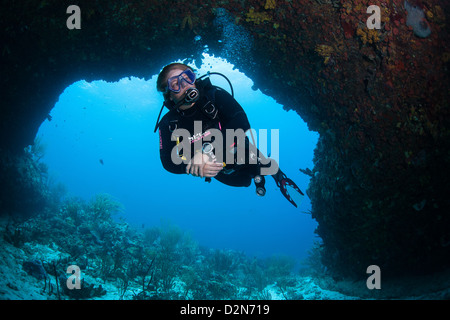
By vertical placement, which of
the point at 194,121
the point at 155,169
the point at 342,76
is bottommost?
the point at 194,121

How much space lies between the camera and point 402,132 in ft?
12.4

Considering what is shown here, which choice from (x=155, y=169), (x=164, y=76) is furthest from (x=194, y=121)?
(x=155, y=169)

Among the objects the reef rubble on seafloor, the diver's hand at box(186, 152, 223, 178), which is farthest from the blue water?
the diver's hand at box(186, 152, 223, 178)

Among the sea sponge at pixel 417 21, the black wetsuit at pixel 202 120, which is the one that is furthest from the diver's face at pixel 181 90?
the sea sponge at pixel 417 21

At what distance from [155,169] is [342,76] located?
118 metres

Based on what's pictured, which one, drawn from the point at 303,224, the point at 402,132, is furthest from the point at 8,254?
the point at 303,224

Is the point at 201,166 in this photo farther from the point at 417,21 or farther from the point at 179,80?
the point at 417,21

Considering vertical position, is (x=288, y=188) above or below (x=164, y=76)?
below

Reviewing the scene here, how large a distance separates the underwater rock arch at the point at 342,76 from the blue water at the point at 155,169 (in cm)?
2802

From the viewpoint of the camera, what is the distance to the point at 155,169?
114562mm

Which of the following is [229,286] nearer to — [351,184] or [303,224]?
[351,184]

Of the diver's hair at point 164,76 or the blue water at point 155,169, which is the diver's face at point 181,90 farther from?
the blue water at point 155,169

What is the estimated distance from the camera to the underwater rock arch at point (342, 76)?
3.68m
